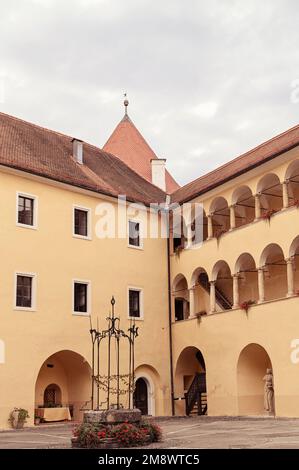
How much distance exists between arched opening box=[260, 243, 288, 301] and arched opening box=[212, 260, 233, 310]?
171 centimetres

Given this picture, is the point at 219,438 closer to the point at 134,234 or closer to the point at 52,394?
the point at 52,394

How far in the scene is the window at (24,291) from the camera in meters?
23.5

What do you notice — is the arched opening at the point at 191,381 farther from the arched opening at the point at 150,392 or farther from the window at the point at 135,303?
the window at the point at 135,303

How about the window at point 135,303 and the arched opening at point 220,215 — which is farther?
the arched opening at point 220,215

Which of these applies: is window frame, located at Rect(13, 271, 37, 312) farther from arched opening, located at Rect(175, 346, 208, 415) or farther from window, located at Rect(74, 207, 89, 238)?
arched opening, located at Rect(175, 346, 208, 415)

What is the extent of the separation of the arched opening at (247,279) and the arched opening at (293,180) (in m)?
2.88

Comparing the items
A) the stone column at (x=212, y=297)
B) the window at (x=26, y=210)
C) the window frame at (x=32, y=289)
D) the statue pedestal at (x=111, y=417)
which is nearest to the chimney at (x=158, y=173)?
the stone column at (x=212, y=297)

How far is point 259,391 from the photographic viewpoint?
25.4 meters

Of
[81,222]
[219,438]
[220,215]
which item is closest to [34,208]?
[81,222]

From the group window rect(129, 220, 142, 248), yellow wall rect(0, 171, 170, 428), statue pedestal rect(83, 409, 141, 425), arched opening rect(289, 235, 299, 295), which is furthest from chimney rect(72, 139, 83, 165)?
statue pedestal rect(83, 409, 141, 425)

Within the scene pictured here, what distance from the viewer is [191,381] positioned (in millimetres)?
29016

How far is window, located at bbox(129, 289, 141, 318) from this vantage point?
27.3m
